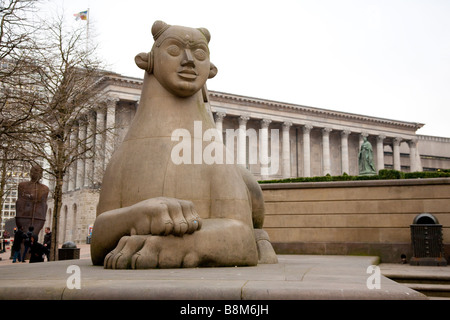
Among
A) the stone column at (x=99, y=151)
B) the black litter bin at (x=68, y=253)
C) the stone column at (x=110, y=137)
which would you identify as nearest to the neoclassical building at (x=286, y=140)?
the stone column at (x=110, y=137)

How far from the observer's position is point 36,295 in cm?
393

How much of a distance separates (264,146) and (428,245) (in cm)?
5169

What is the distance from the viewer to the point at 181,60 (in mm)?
7133

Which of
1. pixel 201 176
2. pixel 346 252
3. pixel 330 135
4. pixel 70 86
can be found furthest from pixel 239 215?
pixel 330 135

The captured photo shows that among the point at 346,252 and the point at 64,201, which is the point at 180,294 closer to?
the point at 346,252

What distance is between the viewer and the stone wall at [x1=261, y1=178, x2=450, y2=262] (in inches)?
593

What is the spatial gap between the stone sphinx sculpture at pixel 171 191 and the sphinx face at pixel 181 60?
0.05 feet

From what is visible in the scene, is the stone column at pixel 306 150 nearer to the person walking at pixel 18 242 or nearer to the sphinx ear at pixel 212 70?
the person walking at pixel 18 242

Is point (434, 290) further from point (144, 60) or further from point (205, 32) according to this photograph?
point (144, 60)

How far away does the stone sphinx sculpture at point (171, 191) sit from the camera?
6.01 m

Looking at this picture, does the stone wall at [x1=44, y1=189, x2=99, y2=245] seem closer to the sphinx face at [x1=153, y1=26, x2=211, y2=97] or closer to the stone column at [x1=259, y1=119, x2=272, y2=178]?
the stone column at [x1=259, y1=119, x2=272, y2=178]

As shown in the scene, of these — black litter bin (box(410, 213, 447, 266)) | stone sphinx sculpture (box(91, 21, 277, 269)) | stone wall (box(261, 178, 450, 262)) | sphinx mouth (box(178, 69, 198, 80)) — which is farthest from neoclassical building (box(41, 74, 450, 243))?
sphinx mouth (box(178, 69, 198, 80))

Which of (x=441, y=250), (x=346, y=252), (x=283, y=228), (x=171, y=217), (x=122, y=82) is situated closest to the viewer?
(x=171, y=217)
